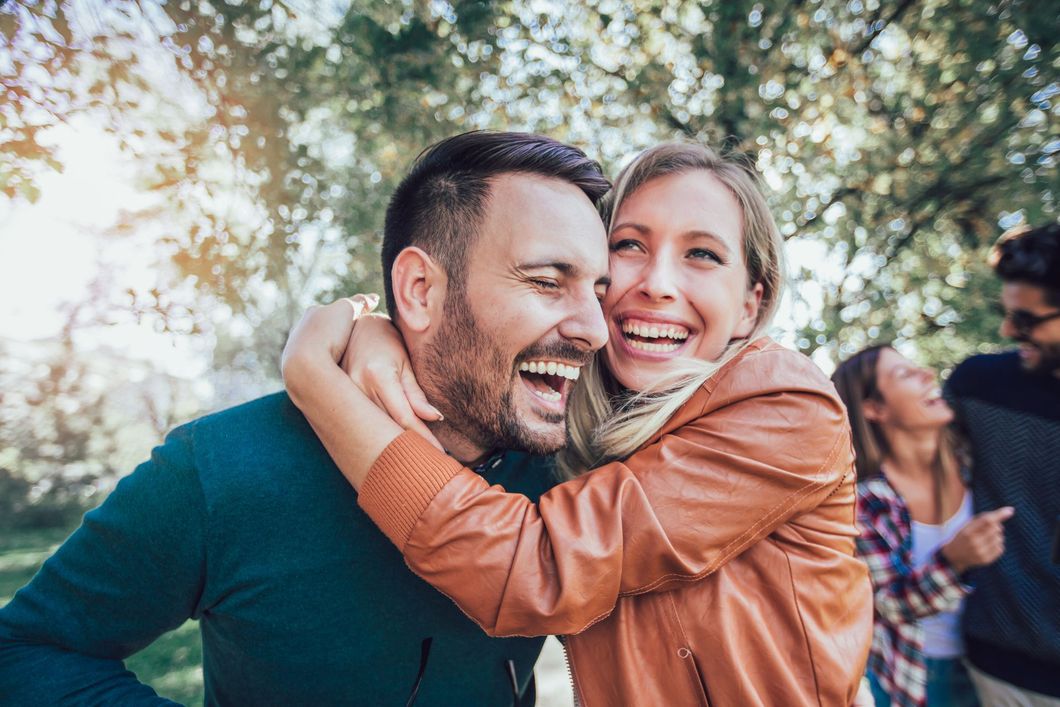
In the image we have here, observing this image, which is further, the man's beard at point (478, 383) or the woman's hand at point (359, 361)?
→ the man's beard at point (478, 383)

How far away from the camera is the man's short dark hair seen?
11.1 ft

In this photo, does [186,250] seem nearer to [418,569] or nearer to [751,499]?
[418,569]

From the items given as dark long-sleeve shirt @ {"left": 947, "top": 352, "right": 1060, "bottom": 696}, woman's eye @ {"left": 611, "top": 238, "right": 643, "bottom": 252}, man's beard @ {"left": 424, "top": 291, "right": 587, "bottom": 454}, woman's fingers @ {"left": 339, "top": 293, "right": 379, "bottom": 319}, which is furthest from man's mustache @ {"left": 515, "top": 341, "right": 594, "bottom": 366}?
dark long-sleeve shirt @ {"left": 947, "top": 352, "right": 1060, "bottom": 696}

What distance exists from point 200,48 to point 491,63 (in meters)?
1.96

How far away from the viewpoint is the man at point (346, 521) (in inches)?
60.9

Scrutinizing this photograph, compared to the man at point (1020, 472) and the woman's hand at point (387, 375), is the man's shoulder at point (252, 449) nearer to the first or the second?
the woman's hand at point (387, 375)

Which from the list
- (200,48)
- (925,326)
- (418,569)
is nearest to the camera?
(418,569)

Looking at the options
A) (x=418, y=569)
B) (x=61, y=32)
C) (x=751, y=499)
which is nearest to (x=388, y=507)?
(x=418, y=569)

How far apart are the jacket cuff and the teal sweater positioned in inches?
12.1

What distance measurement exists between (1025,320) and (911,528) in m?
1.34

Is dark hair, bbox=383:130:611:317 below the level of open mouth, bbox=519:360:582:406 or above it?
above

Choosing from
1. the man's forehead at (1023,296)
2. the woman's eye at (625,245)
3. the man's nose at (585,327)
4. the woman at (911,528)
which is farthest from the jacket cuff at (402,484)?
the man's forehead at (1023,296)

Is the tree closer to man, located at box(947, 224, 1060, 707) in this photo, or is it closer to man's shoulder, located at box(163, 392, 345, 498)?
man, located at box(947, 224, 1060, 707)

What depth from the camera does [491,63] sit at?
461 cm
